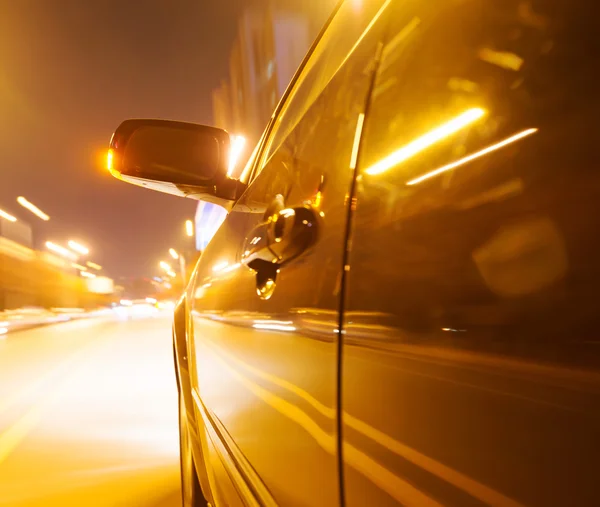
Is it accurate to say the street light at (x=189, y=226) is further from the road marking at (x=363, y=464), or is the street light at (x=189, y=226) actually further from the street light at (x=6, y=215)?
the road marking at (x=363, y=464)

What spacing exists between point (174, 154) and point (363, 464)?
Answer: 1707mm

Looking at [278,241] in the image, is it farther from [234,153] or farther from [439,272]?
[234,153]

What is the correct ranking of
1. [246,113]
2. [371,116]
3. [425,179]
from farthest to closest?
[246,113] < [371,116] < [425,179]

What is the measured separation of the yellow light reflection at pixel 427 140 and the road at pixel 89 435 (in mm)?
2815

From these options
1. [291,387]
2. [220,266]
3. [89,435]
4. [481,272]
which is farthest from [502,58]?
[89,435]

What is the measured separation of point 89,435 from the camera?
4.89 m

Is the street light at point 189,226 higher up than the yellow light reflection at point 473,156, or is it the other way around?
the street light at point 189,226

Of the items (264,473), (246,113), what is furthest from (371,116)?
(246,113)

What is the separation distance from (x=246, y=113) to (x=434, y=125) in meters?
36.7

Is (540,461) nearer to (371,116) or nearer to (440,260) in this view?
(440,260)

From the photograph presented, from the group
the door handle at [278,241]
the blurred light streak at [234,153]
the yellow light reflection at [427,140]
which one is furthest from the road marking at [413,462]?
the blurred light streak at [234,153]

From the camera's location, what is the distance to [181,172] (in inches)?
93.0

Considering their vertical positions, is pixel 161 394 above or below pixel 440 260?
below

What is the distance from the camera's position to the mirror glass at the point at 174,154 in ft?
7.75
